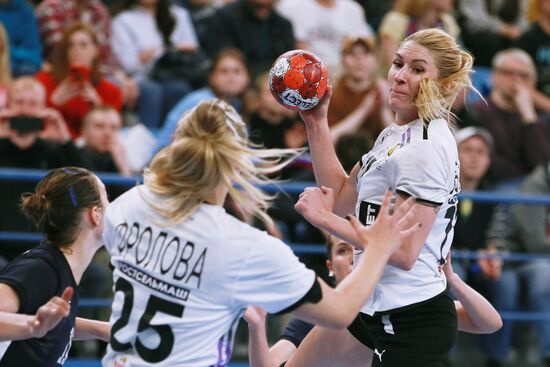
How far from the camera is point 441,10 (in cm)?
906

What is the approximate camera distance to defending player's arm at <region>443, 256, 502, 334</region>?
4.30 metres

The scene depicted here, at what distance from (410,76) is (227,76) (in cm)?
400

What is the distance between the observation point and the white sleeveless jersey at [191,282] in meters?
3.16

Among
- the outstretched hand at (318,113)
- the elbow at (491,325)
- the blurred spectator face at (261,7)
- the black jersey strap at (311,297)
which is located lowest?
the elbow at (491,325)

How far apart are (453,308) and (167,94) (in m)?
4.77

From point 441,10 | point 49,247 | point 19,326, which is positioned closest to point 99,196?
point 49,247

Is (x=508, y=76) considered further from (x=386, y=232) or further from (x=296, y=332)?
(x=386, y=232)

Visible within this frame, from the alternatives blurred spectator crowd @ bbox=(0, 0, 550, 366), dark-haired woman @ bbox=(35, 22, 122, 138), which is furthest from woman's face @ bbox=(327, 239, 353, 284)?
dark-haired woman @ bbox=(35, 22, 122, 138)

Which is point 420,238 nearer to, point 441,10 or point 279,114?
point 279,114

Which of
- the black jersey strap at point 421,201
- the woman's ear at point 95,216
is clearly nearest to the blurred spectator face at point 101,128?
the woman's ear at point 95,216

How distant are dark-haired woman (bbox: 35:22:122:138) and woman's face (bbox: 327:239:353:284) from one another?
3380mm

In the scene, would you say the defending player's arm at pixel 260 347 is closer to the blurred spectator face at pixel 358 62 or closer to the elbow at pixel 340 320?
the elbow at pixel 340 320

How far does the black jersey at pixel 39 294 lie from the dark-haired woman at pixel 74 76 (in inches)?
155

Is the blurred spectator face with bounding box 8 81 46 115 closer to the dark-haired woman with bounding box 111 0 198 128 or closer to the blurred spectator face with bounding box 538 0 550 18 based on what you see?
the dark-haired woman with bounding box 111 0 198 128
